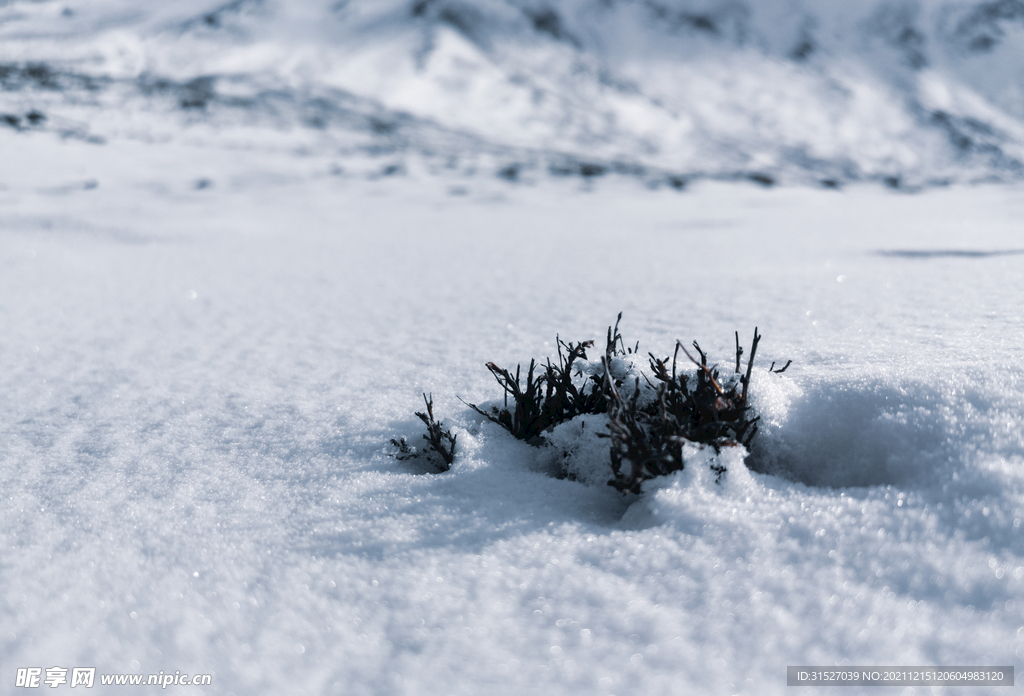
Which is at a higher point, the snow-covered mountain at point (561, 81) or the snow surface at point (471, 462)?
the snow-covered mountain at point (561, 81)

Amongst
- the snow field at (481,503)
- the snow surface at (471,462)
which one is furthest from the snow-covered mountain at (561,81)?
the snow field at (481,503)

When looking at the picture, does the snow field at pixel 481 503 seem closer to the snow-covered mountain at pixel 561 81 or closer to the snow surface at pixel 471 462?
the snow surface at pixel 471 462

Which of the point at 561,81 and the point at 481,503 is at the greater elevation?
the point at 561,81

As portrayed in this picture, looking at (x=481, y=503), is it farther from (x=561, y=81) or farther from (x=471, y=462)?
(x=561, y=81)

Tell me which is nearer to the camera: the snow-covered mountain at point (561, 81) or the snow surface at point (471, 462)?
the snow surface at point (471, 462)

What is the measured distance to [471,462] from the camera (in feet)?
4.54

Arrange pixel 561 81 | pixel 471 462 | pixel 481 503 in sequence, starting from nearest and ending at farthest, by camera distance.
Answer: pixel 481 503 < pixel 471 462 < pixel 561 81

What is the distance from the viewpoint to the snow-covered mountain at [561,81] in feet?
23.0

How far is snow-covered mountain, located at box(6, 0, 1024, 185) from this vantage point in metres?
7.01

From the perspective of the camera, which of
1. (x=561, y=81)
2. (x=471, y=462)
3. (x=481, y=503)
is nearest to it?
(x=481, y=503)

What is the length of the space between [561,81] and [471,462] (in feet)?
29.0

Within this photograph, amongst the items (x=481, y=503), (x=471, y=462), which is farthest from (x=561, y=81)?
(x=481, y=503)

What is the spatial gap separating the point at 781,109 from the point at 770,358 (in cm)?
851

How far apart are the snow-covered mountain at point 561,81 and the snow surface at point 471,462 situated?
2639mm
